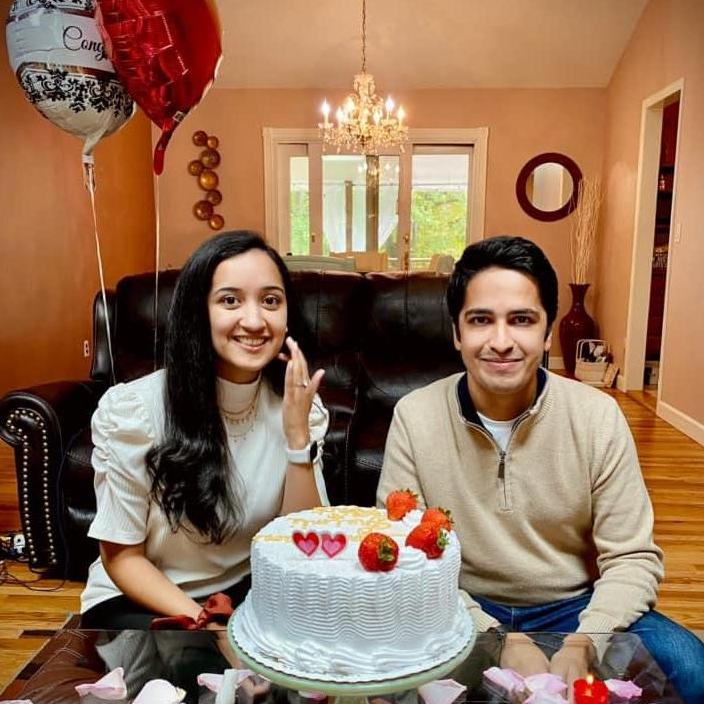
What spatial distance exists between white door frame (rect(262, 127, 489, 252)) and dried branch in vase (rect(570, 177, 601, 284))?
0.91 metres

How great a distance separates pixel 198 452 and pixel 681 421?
3.81m

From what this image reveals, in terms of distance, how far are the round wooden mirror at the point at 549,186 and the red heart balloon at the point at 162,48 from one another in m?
5.14

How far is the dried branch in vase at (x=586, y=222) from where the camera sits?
20.3 feet

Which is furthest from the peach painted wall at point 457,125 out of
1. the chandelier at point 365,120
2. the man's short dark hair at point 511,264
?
the man's short dark hair at point 511,264

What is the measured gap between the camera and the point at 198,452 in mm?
1285

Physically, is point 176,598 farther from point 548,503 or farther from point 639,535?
point 639,535

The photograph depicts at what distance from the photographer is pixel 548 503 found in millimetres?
1292

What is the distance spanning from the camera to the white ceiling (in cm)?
544

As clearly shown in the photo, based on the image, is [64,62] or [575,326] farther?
[575,326]

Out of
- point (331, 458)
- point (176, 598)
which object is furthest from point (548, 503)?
point (331, 458)

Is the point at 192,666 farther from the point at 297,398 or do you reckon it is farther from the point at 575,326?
the point at 575,326

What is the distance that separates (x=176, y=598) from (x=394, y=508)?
20.1 inches

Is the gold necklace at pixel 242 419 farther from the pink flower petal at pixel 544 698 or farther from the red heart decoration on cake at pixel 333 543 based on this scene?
the pink flower petal at pixel 544 698

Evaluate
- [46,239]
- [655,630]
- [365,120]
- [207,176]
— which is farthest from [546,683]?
[207,176]
